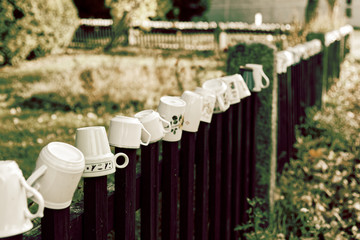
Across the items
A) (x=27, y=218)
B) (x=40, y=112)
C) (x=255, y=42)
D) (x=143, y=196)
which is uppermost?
(x=255, y=42)

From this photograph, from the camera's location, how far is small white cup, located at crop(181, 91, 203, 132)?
1751mm

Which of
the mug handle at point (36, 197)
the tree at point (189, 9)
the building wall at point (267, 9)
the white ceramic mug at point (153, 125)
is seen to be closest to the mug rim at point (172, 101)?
the white ceramic mug at point (153, 125)

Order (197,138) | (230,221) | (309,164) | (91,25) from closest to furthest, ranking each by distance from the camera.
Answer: (197,138), (230,221), (309,164), (91,25)

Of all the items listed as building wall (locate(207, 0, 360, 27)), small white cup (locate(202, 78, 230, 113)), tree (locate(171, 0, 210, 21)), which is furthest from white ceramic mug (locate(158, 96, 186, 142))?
building wall (locate(207, 0, 360, 27))

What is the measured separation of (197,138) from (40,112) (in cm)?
451

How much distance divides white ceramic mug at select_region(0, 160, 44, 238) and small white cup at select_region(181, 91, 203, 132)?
83 cm

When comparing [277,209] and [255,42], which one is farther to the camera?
[277,209]

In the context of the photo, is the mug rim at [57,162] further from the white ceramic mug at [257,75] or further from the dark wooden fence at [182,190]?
the white ceramic mug at [257,75]

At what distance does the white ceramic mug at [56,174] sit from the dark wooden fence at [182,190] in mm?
44

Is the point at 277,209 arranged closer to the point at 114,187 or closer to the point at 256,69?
the point at 256,69

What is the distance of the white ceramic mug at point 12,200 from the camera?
950 millimetres

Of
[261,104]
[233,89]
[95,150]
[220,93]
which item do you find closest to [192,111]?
[220,93]

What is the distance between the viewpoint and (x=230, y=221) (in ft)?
7.66

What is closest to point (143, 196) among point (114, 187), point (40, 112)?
point (114, 187)
